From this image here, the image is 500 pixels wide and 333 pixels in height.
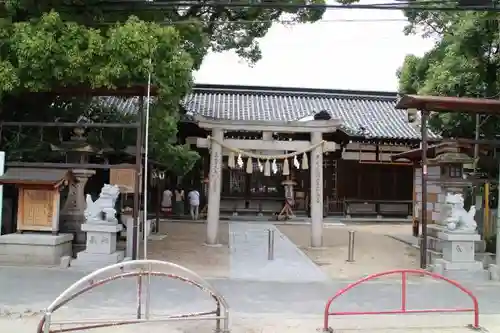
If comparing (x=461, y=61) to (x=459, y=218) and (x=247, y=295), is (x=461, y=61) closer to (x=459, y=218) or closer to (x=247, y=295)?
(x=459, y=218)

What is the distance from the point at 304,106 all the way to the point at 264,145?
645 inches

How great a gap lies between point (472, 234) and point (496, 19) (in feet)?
18.4

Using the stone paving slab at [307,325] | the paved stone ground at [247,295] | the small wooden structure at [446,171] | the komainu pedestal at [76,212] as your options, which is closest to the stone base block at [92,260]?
the paved stone ground at [247,295]

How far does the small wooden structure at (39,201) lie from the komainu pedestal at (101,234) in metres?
0.76

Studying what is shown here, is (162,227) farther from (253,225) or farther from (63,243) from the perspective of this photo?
(63,243)

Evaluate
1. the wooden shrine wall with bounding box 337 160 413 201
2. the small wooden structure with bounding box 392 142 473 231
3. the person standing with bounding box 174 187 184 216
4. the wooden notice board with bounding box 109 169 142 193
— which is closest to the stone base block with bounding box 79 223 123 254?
the wooden notice board with bounding box 109 169 142 193

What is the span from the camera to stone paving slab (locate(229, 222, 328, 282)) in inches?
451

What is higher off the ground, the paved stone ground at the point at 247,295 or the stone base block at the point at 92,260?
the stone base block at the point at 92,260

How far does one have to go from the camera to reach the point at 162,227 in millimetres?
21828

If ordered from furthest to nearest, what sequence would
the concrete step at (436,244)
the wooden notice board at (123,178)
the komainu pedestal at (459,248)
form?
the concrete step at (436,244) < the wooden notice board at (123,178) < the komainu pedestal at (459,248)

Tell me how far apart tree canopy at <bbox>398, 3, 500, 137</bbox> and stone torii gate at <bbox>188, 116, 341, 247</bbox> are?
3402 mm

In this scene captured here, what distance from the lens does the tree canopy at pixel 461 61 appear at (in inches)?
533

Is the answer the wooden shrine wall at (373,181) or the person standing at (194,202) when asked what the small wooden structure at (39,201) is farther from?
the wooden shrine wall at (373,181)

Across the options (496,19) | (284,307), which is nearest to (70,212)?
(284,307)
